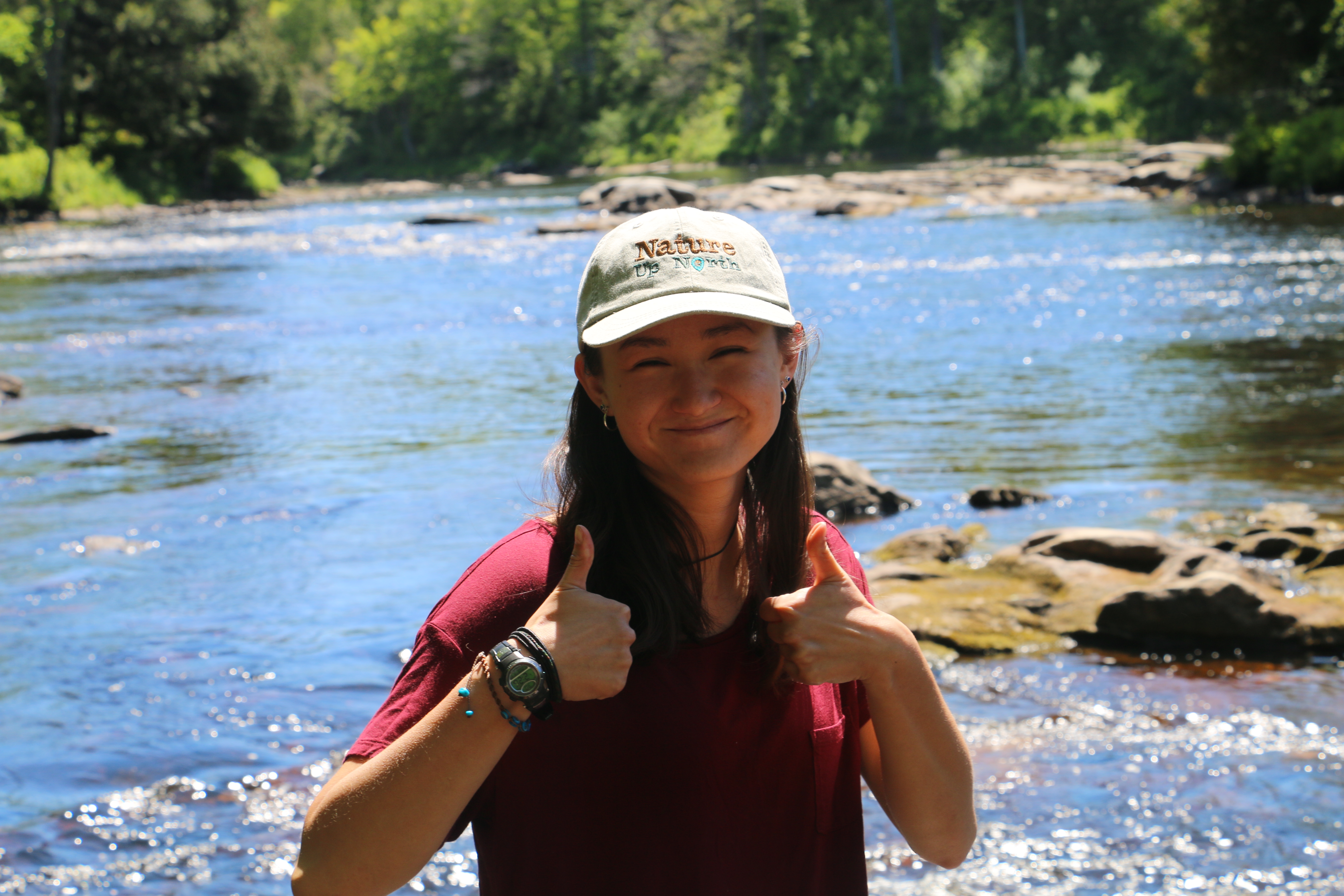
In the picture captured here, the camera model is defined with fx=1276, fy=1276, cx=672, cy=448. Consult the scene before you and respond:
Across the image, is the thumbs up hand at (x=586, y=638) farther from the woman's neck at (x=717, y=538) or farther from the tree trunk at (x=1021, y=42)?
the tree trunk at (x=1021, y=42)

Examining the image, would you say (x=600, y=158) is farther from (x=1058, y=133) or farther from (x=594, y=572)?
(x=594, y=572)

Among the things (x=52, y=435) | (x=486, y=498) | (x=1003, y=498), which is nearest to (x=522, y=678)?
(x=1003, y=498)

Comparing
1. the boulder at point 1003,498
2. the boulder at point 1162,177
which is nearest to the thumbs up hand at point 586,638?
the boulder at point 1003,498

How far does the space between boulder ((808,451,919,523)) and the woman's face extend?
21.7 ft

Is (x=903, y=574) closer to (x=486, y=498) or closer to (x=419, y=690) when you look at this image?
(x=486, y=498)

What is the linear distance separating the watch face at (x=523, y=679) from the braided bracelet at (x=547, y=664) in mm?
15

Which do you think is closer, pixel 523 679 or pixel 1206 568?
pixel 523 679

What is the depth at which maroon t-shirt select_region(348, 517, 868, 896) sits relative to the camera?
172cm

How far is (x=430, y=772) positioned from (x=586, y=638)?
0.26 meters

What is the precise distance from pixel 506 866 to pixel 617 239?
35.3 inches

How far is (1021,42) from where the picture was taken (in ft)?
200

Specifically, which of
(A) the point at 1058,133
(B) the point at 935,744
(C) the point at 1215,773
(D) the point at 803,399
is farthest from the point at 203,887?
(A) the point at 1058,133

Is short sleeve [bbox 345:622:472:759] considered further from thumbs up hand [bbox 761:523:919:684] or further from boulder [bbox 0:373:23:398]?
boulder [bbox 0:373:23:398]

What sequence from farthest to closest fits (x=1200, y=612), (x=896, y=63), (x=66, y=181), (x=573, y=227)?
(x=896, y=63) < (x=66, y=181) < (x=573, y=227) < (x=1200, y=612)
